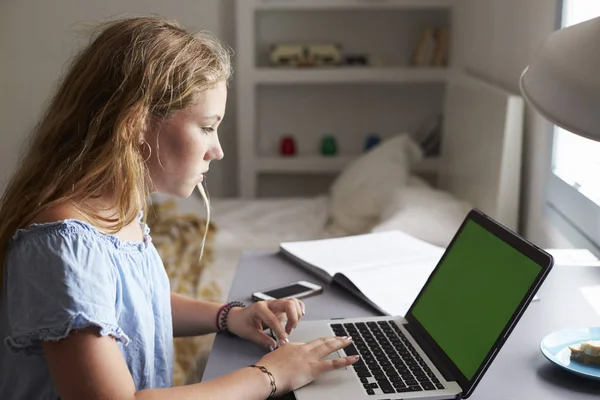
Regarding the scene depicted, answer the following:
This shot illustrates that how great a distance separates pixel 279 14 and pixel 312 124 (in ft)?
1.73

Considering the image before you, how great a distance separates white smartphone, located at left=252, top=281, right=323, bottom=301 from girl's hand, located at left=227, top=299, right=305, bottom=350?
117 mm

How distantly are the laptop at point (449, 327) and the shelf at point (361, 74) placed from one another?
7.52 ft

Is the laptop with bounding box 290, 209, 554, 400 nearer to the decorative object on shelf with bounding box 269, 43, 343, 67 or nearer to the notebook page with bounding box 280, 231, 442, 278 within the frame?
the notebook page with bounding box 280, 231, 442, 278

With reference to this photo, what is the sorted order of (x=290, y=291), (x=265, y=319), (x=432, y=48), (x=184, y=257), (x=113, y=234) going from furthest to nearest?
(x=432, y=48) < (x=184, y=257) < (x=290, y=291) < (x=265, y=319) < (x=113, y=234)

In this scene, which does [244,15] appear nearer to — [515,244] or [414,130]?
[414,130]

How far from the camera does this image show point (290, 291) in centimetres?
134

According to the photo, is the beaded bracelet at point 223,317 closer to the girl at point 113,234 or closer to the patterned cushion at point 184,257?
the girl at point 113,234

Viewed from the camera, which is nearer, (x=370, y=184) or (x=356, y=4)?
(x=370, y=184)

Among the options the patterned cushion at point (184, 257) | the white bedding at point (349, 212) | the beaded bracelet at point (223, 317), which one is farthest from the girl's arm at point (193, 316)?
the white bedding at point (349, 212)

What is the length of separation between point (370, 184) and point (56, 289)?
2045mm

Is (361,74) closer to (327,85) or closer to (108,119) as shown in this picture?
(327,85)

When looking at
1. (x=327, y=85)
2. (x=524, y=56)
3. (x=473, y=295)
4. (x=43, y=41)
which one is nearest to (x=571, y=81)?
(x=473, y=295)

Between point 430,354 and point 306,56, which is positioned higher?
point 306,56

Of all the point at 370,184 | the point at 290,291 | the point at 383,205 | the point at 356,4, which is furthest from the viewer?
the point at 356,4
